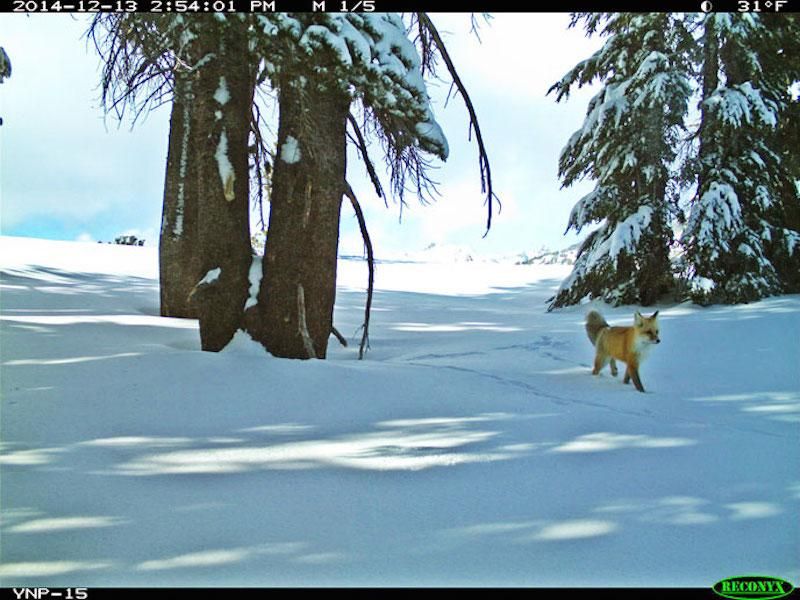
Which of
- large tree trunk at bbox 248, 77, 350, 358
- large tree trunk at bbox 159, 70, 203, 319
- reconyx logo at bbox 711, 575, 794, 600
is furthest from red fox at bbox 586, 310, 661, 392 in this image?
large tree trunk at bbox 159, 70, 203, 319

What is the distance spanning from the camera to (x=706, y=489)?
3172 mm

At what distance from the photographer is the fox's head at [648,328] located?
A: 5809 millimetres

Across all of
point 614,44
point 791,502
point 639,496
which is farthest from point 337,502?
point 614,44

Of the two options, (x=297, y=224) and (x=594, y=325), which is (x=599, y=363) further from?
(x=297, y=224)

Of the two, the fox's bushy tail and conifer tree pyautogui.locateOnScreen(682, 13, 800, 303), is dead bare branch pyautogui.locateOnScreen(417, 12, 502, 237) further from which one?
conifer tree pyautogui.locateOnScreen(682, 13, 800, 303)

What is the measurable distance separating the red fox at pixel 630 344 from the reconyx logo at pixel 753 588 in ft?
10.7

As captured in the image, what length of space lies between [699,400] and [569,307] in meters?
7.99

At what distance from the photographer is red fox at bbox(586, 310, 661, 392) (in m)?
5.80

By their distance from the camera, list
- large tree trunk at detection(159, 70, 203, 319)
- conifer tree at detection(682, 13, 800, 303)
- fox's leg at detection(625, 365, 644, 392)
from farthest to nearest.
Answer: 1. conifer tree at detection(682, 13, 800, 303)
2. large tree trunk at detection(159, 70, 203, 319)
3. fox's leg at detection(625, 365, 644, 392)

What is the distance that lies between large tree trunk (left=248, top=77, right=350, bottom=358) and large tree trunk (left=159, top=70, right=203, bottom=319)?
10.1 ft

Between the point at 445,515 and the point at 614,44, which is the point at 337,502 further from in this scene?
the point at 614,44

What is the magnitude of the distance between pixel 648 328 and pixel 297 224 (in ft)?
11.3

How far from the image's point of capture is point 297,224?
19.2ft

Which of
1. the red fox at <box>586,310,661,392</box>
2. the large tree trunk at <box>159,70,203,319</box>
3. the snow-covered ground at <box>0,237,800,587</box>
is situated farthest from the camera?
the large tree trunk at <box>159,70,203,319</box>
